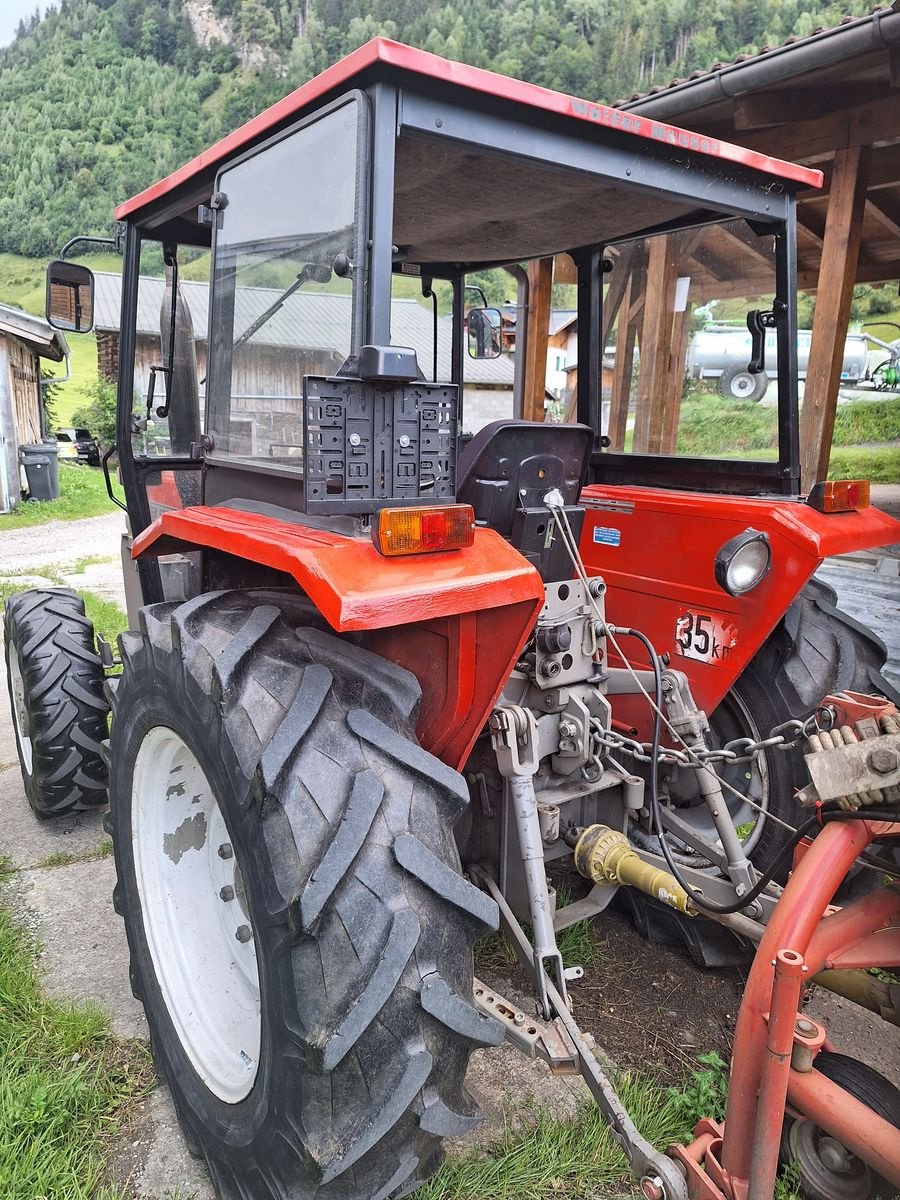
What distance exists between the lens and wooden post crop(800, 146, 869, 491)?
538 cm

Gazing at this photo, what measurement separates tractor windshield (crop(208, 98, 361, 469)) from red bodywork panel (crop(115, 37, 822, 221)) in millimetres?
46

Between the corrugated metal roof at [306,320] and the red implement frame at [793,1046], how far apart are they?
1.35m

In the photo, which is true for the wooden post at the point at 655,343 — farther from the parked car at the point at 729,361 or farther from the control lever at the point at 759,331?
the control lever at the point at 759,331

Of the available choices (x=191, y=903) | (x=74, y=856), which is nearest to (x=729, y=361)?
(x=191, y=903)

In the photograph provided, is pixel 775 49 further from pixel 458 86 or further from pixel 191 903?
pixel 191 903

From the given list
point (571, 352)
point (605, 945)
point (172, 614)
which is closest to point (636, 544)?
point (571, 352)

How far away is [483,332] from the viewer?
3271 mm

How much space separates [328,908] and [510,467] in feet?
3.91

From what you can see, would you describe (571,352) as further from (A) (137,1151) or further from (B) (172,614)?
(A) (137,1151)

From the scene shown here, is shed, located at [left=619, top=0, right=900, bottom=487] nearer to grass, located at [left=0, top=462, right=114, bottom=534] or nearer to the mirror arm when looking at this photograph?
the mirror arm

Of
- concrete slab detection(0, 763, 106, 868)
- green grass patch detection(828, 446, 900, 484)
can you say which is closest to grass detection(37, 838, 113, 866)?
concrete slab detection(0, 763, 106, 868)

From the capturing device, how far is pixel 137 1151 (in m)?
1.99

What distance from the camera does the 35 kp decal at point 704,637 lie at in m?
2.49

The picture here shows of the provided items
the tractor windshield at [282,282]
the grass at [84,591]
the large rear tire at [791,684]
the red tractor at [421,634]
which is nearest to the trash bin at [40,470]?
the grass at [84,591]
